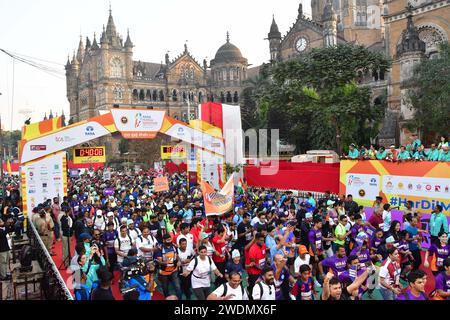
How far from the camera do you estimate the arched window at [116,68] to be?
69062 millimetres

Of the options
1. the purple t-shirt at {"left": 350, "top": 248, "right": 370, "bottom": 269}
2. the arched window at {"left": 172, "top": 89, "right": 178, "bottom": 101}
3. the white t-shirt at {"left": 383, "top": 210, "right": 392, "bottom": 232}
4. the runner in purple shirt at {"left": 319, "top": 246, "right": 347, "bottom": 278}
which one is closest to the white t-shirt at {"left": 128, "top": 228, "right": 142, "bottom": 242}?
the runner in purple shirt at {"left": 319, "top": 246, "right": 347, "bottom": 278}

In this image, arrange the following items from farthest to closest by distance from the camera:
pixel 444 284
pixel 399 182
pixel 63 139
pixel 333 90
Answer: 1. pixel 333 90
2. pixel 63 139
3. pixel 399 182
4. pixel 444 284

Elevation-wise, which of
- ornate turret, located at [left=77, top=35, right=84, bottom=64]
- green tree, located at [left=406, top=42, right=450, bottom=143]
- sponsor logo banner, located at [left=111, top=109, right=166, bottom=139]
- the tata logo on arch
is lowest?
the tata logo on arch

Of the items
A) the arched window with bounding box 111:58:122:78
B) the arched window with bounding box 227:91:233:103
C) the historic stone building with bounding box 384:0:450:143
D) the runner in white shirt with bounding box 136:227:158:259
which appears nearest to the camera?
the runner in white shirt with bounding box 136:227:158:259

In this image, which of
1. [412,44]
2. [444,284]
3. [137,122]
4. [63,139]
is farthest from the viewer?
[412,44]

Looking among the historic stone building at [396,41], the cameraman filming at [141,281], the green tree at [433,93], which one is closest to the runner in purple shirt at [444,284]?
the cameraman filming at [141,281]

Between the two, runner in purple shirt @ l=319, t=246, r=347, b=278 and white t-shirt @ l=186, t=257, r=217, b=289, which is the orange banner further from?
runner in purple shirt @ l=319, t=246, r=347, b=278

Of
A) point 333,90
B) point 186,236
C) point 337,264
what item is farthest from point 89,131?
point 333,90

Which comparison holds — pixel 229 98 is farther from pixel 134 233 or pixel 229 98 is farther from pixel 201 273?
pixel 201 273

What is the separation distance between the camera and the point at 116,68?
6944 cm

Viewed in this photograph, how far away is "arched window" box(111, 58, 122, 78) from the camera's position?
69062 mm

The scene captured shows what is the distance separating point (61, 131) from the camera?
15.4 metres

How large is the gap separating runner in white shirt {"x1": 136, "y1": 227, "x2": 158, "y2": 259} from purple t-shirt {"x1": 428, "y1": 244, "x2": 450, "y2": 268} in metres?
5.80

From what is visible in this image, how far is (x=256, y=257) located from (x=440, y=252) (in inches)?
148
